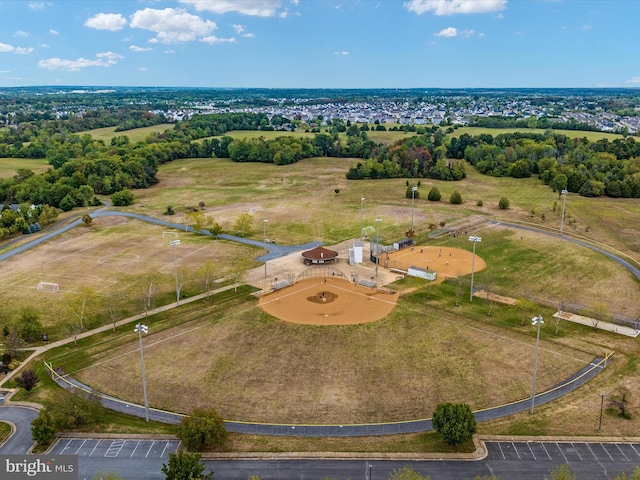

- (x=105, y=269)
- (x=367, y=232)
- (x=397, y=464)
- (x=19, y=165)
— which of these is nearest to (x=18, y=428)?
(x=397, y=464)

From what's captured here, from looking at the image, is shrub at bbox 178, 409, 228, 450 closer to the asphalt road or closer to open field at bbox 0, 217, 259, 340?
the asphalt road

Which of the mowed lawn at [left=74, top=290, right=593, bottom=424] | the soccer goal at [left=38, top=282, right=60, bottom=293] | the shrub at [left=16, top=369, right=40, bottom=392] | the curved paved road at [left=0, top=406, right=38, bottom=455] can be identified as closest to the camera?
the curved paved road at [left=0, top=406, right=38, bottom=455]

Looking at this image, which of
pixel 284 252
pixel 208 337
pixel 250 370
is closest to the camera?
pixel 250 370

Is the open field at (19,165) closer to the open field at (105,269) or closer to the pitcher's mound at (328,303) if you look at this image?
the open field at (105,269)

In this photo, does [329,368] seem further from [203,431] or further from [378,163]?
[378,163]

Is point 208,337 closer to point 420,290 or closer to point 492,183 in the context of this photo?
point 420,290

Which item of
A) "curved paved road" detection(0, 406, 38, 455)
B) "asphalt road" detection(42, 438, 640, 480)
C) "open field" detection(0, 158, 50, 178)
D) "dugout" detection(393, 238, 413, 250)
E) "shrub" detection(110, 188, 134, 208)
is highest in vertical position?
"open field" detection(0, 158, 50, 178)

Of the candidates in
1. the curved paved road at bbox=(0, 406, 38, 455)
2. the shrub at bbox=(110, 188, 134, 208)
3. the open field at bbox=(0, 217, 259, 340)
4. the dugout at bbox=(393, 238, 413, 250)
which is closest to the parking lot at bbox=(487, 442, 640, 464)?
the curved paved road at bbox=(0, 406, 38, 455)

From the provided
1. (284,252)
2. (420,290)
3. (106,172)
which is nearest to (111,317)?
(284,252)
